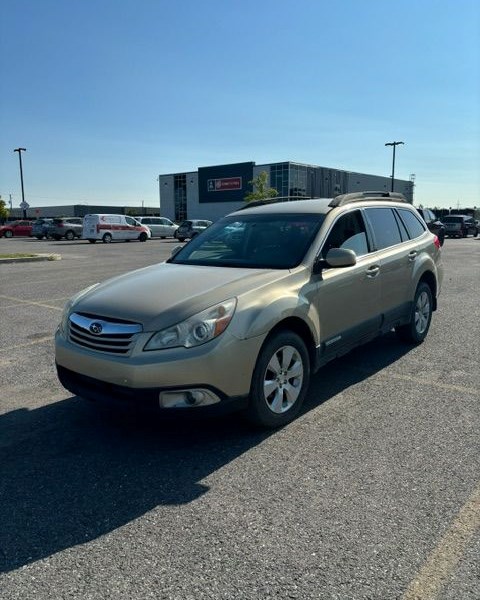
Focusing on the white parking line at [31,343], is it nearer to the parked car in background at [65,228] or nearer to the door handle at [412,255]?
the door handle at [412,255]

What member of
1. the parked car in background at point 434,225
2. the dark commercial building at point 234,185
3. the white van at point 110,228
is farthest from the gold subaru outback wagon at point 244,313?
the dark commercial building at point 234,185

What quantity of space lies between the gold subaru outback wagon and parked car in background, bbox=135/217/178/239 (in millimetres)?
35205

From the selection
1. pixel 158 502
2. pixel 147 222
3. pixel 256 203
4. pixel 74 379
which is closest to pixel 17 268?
pixel 256 203

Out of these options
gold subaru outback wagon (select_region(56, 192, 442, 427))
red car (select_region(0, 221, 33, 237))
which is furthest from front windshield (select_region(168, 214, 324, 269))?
red car (select_region(0, 221, 33, 237))

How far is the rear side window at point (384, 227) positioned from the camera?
547 cm

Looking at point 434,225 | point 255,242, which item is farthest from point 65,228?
point 255,242

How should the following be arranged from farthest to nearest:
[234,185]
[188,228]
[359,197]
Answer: [234,185] → [188,228] → [359,197]

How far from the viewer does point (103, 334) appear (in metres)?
3.58

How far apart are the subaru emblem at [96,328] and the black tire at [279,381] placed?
1121 millimetres

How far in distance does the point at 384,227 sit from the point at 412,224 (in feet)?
3.18

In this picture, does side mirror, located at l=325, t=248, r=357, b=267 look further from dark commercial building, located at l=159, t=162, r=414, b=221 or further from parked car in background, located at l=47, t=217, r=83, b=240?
dark commercial building, located at l=159, t=162, r=414, b=221

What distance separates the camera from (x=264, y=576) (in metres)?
2.35

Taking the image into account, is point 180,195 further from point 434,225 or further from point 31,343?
point 31,343

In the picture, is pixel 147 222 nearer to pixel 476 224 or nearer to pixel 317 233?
pixel 476 224
